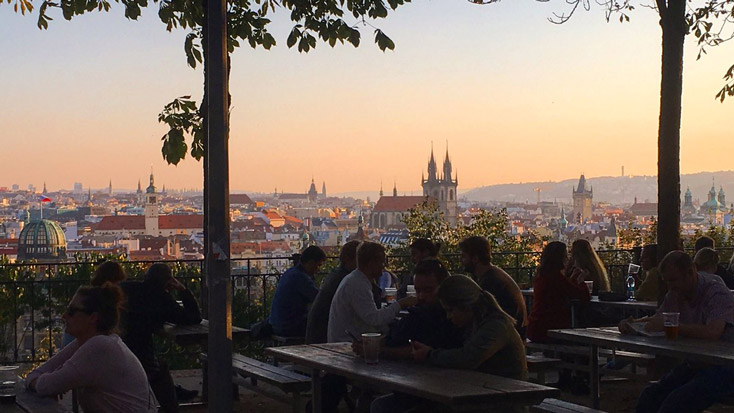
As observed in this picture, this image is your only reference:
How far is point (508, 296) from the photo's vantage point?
6.45 meters

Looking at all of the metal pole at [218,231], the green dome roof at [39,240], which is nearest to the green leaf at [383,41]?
the metal pole at [218,231]

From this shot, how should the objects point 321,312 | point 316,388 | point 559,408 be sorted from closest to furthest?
point 559,408 < point 316,388 < point 321,312

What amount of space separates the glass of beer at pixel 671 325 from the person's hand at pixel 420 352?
1434 mm

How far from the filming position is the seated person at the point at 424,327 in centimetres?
451

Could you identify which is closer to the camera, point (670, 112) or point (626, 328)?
point (626, 328)

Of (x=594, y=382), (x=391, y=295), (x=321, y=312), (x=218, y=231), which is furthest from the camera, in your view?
(x=391, y=295)

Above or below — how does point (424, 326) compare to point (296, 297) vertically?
above

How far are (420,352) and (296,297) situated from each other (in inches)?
123

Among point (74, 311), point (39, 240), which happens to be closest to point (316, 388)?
point (74, 311)

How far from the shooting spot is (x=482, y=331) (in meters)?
4.18

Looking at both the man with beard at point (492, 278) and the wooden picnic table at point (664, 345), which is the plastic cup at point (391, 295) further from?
the wooden picnic table at point (664, 345)

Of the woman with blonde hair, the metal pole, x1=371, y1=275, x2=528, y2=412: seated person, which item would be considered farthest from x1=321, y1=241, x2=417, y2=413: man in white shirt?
the woman with blonde hair

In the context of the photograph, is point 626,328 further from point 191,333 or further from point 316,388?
point 191,333

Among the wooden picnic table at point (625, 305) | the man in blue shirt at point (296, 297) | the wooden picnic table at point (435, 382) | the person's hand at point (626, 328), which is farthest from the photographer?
the man in blue shirt at point (296, 297)
